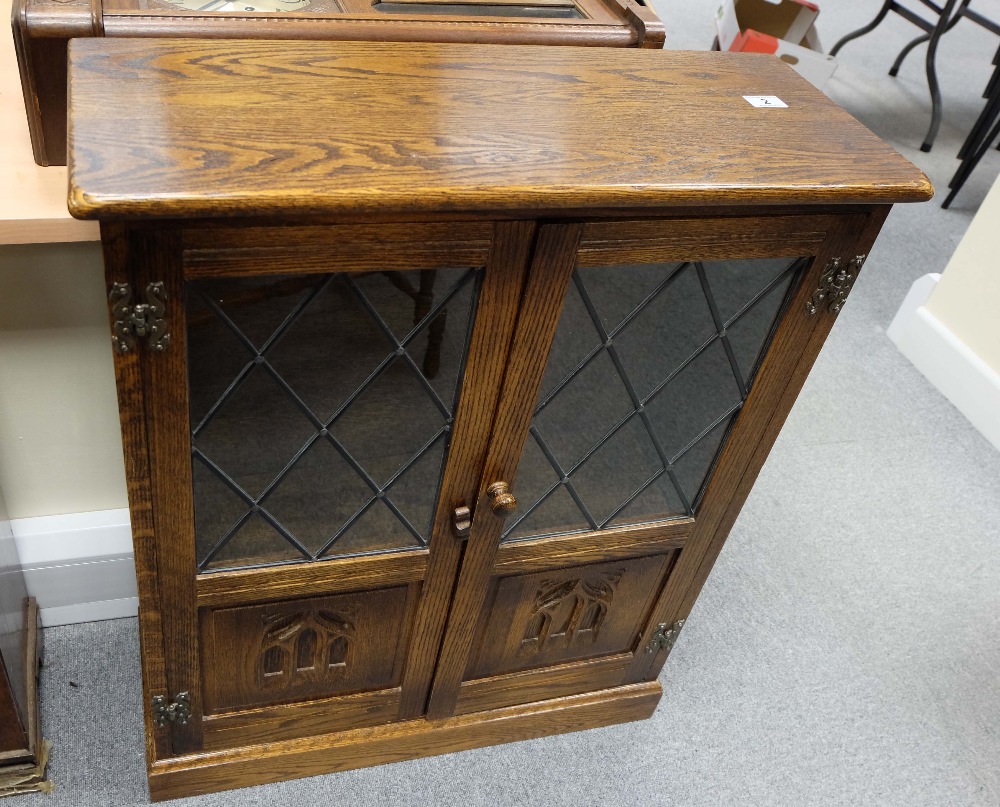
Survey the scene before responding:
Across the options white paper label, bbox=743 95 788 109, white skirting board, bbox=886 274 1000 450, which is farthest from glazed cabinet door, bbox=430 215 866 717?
white skirting board, bbox=886 274 1000 450

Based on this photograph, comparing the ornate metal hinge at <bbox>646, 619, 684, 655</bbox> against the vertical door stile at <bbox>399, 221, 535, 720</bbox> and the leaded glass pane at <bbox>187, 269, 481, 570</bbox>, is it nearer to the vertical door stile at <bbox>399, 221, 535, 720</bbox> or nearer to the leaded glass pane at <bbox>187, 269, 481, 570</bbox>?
the vertical door stile at <bbox>399, 221, 535, 720</bbox>

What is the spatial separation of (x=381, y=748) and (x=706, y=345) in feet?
2.46

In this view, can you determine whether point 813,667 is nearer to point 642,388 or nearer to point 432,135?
point 642,388

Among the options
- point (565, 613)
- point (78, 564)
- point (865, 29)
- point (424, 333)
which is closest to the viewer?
point (424, 333)

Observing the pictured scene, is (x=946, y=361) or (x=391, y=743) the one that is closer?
(x=391, y=743)

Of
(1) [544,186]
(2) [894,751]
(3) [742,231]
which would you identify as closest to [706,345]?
(3) [742,231]

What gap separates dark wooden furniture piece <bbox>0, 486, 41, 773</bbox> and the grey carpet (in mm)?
70

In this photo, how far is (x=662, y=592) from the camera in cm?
125

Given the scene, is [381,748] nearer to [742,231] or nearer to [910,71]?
[742,231]

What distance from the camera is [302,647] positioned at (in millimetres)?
1110

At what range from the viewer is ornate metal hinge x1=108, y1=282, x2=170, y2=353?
722mm

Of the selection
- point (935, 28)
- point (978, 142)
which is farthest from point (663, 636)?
point (935, 28)

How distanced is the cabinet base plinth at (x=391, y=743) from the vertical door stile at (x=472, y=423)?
0.11 meters

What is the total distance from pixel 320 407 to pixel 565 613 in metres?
0.52
